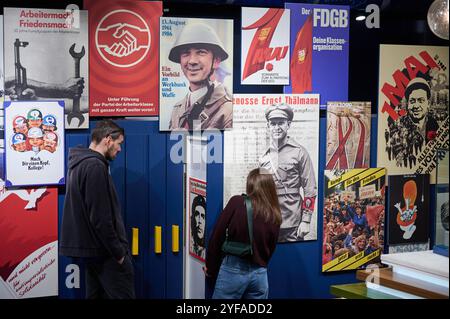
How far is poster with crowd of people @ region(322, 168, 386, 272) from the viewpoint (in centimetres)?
551

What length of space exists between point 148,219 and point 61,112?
0.99 meters

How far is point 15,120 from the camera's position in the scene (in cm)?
465

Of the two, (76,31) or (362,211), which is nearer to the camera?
(76,31)

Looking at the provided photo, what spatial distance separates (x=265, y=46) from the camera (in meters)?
5.21

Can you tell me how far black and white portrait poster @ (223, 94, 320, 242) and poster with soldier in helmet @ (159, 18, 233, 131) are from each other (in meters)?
0.15

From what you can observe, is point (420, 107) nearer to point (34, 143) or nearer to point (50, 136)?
point (50, 136)

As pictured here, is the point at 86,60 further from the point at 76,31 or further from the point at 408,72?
the point at 408,72

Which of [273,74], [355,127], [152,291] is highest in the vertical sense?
[273,74]

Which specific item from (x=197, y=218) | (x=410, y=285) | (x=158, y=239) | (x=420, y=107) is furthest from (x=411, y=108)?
(x=410, y=285)

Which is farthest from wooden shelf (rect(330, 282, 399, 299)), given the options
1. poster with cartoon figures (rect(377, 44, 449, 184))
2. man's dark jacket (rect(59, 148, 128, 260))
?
poster with cartoon figures (rect(377, 44, 449, 184))

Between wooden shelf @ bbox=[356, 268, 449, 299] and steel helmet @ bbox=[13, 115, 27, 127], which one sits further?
steel helmet @ bbox=[13, 115, 27, 127]

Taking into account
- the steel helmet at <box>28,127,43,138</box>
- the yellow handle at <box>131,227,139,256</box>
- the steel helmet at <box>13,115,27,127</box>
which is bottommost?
the yellow handle at <box>131,227,139,256</box>

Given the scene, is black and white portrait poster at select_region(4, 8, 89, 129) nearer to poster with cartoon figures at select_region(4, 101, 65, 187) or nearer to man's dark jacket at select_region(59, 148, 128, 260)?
poster with cartoon figures at select_region(4, 101, 65, 187)

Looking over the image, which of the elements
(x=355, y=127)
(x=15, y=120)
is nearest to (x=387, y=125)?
(x=355, y=127)
